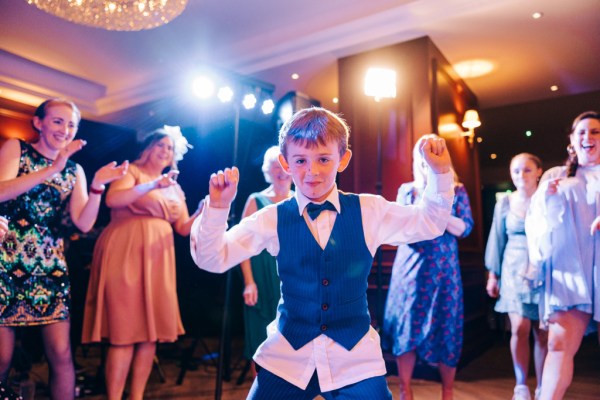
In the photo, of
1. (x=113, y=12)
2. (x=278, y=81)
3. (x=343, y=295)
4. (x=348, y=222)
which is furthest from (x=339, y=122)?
(x=278, y=81)

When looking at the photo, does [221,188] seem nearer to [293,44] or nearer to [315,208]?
[315,208]

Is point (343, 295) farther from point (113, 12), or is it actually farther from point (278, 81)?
point (278, 81)

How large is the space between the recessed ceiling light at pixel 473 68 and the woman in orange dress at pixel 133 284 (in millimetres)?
3762

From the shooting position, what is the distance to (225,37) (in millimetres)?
4824

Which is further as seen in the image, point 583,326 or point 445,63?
point 445,63

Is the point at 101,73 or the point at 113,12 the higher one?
the point at 101,73

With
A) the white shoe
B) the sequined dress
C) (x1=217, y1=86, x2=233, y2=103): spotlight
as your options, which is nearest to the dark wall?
the white shoe

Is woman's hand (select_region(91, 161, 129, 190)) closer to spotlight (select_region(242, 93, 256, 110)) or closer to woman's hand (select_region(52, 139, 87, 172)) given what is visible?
woman's hand (select_region(52, 139, 87, 172))

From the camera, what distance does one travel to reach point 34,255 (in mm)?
2090

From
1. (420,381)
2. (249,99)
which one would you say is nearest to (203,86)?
(249,99)

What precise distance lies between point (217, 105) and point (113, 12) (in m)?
3.79

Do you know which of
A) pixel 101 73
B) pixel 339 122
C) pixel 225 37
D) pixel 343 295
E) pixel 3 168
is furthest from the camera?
pixel 101 73

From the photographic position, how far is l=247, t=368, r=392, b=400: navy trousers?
1178 millimetres

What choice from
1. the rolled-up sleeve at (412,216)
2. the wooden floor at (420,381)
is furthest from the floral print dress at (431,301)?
the rolled-up sleeve at (412,216)
